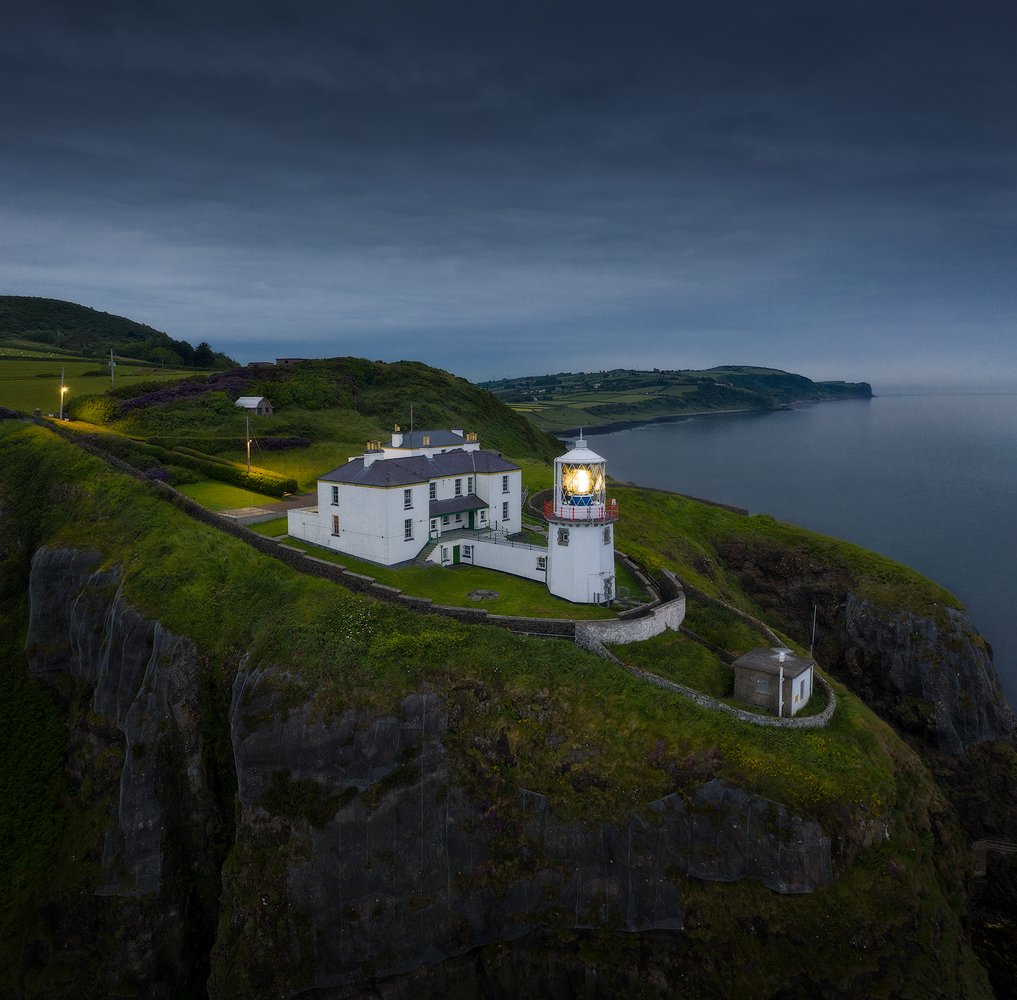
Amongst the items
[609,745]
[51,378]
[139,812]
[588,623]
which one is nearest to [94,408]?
[51,378]

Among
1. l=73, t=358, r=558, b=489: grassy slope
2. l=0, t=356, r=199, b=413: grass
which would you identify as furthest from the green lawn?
l=0, t=356, r=199, b=413: grass

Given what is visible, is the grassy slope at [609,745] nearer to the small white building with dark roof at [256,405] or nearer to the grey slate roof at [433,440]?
the grey slate roof at [433,440]

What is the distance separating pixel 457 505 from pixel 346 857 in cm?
1903

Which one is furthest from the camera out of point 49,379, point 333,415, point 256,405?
point 49,379

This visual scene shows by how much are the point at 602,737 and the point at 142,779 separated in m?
16.5

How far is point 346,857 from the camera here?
20.6 meters

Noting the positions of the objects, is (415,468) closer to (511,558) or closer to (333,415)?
(511,558)

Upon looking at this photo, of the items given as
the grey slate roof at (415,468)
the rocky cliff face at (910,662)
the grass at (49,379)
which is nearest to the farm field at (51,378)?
the grass at (49,379)

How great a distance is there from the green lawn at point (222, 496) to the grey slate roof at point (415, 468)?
8.73m

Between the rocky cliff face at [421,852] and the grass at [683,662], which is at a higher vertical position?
the grass at [683,662]

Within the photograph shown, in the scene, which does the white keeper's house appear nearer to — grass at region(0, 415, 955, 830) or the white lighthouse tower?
the white lighthouse tower

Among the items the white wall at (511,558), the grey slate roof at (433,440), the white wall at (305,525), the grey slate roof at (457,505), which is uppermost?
the grey slate roof at (433,440)

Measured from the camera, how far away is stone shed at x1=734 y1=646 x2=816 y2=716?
948 inches

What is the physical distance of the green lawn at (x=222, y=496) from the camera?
42.3m
